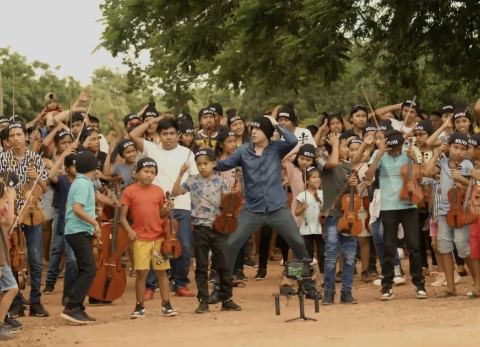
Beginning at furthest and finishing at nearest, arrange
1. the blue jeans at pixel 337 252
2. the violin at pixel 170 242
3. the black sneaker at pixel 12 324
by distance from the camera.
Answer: the blue jeans at pixel 337 252 < the violin at pixel 170 242 < the black sneaker at pixel 12 324

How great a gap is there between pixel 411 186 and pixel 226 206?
2.15m

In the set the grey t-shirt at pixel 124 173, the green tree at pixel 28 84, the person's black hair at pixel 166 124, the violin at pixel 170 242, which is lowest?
the violin at pixel 170 242

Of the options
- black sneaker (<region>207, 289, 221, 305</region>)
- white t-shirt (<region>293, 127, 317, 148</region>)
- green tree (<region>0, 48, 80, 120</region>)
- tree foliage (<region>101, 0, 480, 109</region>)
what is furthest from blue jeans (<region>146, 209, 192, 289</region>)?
green tree (<region>0, 48, 80, 120</region>)

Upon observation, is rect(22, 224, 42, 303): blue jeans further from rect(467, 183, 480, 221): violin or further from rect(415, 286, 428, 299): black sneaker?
rect(467, 183, 480, 221): violin

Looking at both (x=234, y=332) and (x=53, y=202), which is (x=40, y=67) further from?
(x=234, y=332)

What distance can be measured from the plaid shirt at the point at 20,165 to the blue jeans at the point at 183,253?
1959 mm

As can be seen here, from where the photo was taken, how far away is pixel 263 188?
1391cm

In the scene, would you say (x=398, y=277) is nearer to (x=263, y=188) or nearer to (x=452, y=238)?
(x=452, y=238)

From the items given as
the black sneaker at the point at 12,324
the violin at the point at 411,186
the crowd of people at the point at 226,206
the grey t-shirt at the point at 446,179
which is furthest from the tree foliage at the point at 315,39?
the black sneaker at the point at 12,324

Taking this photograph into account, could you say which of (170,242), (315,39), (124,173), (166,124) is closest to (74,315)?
(170,242)

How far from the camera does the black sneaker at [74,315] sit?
13203mm

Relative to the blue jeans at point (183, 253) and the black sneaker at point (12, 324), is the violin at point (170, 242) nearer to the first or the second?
the blue jeans at point (183, 253)

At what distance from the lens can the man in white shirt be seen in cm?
1516

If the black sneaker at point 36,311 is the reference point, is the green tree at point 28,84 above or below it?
above
